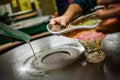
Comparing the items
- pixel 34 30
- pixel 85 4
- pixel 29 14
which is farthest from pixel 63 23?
pixel 29 14

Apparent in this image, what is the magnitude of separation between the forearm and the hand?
66 centimetres

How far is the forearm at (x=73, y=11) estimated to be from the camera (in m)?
1.60

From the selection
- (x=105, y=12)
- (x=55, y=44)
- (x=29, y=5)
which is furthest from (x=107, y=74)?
(x=29, y=5)

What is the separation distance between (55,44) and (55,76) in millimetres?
643

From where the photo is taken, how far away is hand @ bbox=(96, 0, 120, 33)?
0.83 meters

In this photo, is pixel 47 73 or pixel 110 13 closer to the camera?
pixel 110 13

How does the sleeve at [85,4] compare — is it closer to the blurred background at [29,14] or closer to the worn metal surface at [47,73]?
the worn metal surface at [47,73]

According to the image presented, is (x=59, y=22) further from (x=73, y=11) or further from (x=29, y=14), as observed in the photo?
(x=29, y=14)

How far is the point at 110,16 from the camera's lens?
0.84 metres

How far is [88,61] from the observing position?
4.09 feet

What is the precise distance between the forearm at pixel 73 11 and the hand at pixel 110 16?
2.18ft

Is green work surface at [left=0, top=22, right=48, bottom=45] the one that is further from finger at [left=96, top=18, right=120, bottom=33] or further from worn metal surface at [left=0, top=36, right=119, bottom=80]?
finger at [left=96, top=18, right=120, bottom=33]

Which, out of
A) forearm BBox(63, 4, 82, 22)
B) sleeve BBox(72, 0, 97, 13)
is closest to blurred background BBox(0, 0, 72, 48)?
forearm BBox(63, 4, 82, 22)

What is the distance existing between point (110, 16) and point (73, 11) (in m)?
0.88
